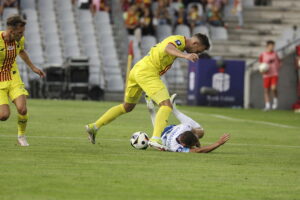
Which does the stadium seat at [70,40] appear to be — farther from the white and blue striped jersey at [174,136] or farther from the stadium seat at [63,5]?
the white and blue striped jersey at [174,136]

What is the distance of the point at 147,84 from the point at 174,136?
0.95 metres

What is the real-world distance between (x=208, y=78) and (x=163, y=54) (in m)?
21.3

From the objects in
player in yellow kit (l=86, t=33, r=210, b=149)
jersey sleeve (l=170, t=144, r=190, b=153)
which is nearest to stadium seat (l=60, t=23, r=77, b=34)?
player in yellow kit (l=86, t=33, r=210, b=149)

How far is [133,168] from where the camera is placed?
12.5 m

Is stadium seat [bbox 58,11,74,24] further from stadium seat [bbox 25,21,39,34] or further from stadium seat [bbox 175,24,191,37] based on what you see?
stadium seat [bbox 175,24,191,37]

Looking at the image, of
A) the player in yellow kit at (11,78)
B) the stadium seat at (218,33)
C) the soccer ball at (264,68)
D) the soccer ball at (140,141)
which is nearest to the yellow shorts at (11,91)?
the player in yellow kit at (11,78)

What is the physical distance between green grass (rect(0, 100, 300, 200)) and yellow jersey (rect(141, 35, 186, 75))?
1.34m

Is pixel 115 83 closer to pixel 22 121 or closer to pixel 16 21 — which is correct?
pixel 22 121

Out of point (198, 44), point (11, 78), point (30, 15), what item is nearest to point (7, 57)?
point (11, 78)

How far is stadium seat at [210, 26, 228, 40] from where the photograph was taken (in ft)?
145

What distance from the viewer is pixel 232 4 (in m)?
46.1

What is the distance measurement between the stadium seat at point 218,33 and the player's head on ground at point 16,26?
97.3 feet

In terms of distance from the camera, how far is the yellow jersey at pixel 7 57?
15.1m

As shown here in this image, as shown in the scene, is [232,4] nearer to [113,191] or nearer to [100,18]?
[100,18]
